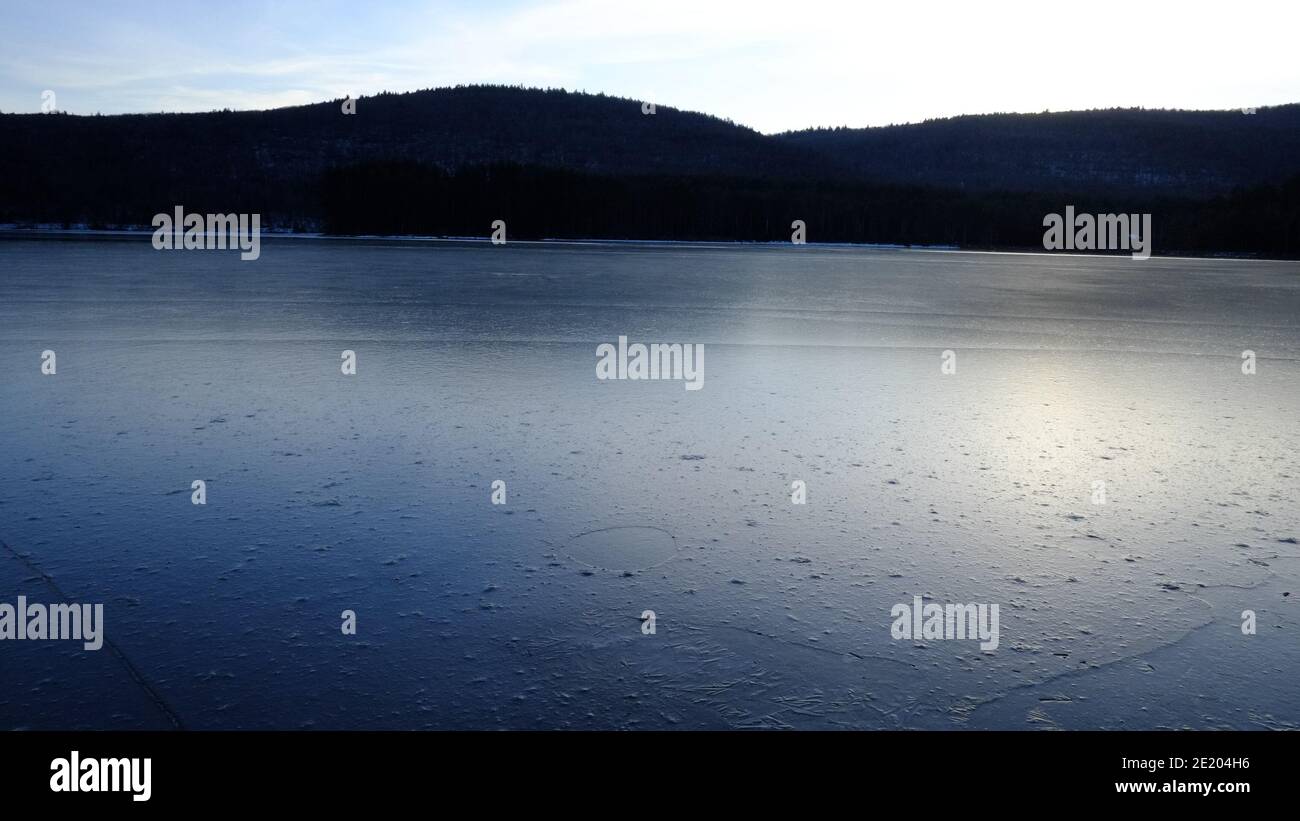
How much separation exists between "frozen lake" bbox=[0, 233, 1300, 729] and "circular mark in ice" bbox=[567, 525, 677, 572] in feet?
0.06

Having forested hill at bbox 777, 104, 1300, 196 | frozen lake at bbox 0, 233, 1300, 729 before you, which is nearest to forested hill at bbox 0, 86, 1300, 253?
forested hill at bbox 777, 104, 1300, 196

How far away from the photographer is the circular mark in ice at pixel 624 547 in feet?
13.3

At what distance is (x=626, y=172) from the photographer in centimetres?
11375

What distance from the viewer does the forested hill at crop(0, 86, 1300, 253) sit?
75.8 m

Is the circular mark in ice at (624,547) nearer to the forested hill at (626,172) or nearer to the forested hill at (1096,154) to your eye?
the forested hill at (626,172)

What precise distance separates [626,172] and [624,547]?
11364cm

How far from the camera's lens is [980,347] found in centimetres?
1084

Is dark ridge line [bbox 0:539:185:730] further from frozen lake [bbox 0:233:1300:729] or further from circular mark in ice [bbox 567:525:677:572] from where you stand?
circular mark in ice [bbox 567:525:677:572]

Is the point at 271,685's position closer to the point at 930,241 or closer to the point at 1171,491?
the point at 1171,491

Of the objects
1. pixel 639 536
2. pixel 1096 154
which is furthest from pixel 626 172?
pixel 639 536

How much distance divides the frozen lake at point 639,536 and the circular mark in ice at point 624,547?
0.02 meters
